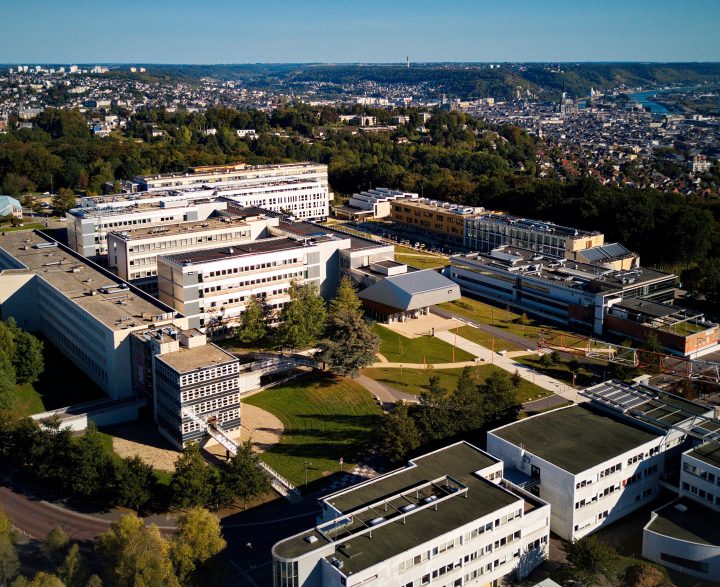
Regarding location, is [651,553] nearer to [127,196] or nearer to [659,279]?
[659,279]

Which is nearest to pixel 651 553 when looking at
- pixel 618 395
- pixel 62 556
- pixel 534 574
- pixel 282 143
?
pixel 534 574

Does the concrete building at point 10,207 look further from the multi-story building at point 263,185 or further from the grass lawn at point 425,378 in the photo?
the grass lawn at point 425,378

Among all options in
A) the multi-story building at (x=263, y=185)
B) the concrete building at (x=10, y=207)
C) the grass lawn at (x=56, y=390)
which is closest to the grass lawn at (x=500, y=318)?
the grass lawn at (x=56, y=390)

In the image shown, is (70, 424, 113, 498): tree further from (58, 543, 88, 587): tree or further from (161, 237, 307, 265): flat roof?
(161, 237, 307, 265): flat roof

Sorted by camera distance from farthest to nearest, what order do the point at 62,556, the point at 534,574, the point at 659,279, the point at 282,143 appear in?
1. the point at 282,143
2. the point at 659,279
3. the point at 534,574
4. the point at 62,556

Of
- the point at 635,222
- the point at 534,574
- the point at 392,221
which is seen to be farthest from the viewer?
the point at 392,221
